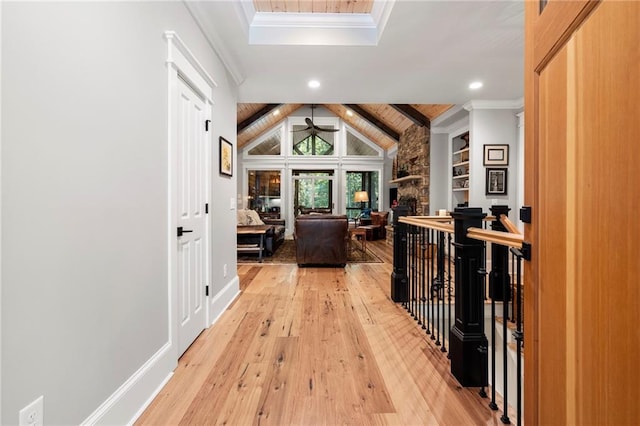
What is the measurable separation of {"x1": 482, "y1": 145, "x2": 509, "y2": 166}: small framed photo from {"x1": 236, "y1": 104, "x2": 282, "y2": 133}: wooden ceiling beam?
226 inches

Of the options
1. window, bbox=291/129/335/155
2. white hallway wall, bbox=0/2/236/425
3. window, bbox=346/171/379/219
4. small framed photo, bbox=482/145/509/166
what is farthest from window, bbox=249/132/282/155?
white hallway wall, bbox=0/2/236/425

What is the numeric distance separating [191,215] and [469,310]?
208 cm

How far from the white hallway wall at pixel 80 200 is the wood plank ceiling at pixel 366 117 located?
5.45 metres

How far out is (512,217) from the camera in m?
5.08

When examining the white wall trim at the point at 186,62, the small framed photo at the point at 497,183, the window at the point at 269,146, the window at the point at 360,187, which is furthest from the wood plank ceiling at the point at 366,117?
the white wall trim at the point at 186,62

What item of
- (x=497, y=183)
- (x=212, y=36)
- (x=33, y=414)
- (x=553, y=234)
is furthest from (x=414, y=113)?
(x=33, y=414)

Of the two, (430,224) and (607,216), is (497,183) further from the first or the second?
(607,216)

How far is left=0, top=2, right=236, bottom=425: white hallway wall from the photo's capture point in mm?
976

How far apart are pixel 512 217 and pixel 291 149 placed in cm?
696

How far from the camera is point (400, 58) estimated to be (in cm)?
325

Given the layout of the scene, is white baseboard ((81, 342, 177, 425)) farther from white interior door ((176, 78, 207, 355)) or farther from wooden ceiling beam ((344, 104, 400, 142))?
wooden ceiling beam ((344, 104, 400, 142))

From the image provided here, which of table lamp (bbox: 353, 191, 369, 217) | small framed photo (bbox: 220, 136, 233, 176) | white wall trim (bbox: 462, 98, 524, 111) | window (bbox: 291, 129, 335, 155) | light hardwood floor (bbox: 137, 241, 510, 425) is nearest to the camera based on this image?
light hardwood floor (bbox: 137, 241, 510, 425)

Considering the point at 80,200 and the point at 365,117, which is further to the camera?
the point at 365,117

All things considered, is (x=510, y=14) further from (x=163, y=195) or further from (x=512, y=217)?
(x=512, y=217)
